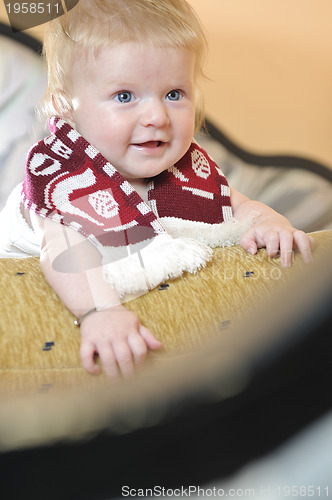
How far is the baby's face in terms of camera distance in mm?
625

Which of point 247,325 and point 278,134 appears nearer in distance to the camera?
point 247,325

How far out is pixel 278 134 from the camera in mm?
877

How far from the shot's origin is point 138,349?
435 millimetres

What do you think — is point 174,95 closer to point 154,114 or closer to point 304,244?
point 154,114

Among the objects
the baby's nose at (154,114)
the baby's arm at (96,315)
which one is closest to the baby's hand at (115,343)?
the baby's arm at (96,315)

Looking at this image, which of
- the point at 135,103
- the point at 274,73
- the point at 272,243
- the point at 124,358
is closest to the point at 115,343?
the point at 124,358

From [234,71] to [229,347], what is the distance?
1.94 ft

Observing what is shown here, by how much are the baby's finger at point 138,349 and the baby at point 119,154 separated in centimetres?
6

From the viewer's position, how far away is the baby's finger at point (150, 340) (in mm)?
440

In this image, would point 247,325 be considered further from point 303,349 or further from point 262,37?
point 262,37

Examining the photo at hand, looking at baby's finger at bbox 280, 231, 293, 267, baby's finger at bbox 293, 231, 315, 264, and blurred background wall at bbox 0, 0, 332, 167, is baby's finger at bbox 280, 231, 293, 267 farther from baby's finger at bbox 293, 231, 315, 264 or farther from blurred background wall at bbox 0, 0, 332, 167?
blurred background wall at bbox 0, 0, 332, 167

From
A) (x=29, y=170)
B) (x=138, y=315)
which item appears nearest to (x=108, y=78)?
(x=29, y=170)

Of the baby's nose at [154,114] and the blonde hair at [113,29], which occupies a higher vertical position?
the blonde hair at [113,29]

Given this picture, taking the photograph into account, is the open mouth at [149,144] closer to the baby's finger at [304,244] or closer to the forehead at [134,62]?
the forehead at [134,62]
